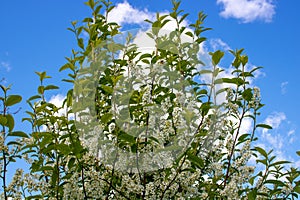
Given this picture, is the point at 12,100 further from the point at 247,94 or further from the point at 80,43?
the point at 247,94

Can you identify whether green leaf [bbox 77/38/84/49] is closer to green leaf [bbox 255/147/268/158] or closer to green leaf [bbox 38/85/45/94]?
green leaf [bbox 38/85/45/94]

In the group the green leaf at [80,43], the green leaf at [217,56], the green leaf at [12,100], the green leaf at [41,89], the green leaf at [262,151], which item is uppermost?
the green leaf at [80,43]

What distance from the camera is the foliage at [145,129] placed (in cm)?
306

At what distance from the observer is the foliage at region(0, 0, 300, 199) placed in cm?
306

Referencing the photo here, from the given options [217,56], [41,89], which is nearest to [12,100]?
[41,89]

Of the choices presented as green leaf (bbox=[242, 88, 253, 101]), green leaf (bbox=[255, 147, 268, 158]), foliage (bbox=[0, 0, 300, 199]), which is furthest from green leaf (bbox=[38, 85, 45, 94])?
green leaf (bbox=[255, 147, 268, 158])

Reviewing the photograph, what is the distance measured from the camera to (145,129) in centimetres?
309

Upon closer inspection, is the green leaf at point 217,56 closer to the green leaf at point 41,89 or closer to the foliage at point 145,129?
the foliage at point 145,129

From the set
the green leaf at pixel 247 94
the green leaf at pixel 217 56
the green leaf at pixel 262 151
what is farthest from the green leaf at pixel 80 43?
the green leaf at pixel 262 151

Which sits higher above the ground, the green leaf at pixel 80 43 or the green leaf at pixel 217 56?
the green leaf at pixel 80 43

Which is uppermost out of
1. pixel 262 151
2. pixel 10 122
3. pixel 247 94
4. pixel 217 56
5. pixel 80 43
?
pixel 80 43

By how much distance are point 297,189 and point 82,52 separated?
2.27 meters

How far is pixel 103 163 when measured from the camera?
3246mm

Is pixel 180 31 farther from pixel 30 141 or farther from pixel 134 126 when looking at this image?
pixel 30 141
